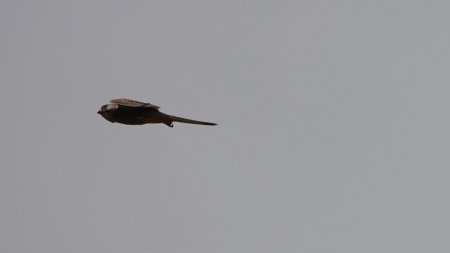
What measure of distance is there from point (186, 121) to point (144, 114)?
1.80 meters

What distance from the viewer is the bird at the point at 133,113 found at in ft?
65.0

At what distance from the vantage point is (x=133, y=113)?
20.4 meters

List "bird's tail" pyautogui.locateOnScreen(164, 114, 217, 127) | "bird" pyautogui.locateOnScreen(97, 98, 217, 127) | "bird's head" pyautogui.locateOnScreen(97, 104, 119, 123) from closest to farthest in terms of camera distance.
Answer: "bird's tail" pyautogui.locateOnScreen(164, 114, 217, 127) < "bird" pyautogui.locateOnScreen(97, 98, 217, 127) < "bird's head" pyautogui.locateOnScreen(97, 104, 119, 123)

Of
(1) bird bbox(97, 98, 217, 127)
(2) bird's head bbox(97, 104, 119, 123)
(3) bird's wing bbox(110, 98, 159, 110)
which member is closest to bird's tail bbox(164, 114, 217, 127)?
(1) bird bbox(97, 98, 217, 127)

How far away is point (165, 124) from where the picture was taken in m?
20.4

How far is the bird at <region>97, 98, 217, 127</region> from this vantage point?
65.0 ft

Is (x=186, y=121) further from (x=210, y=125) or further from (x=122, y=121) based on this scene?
(x=122, y=121)

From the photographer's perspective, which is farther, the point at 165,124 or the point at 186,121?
the point at 165,124

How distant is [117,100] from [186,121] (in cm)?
302

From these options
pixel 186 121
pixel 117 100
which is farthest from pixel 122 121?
pixel 186 121

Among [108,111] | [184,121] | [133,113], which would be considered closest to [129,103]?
[133,113]

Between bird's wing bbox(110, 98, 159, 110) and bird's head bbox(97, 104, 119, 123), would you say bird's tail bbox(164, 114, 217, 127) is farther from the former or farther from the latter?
bird's head bbox(97, 104, 119, 123)

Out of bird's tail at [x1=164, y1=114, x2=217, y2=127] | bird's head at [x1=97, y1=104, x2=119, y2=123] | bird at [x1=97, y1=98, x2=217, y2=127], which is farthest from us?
bird's head at [x1=97, y1=104, x2=119, y2=123]

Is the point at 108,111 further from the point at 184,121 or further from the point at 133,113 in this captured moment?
the point at 184,121
